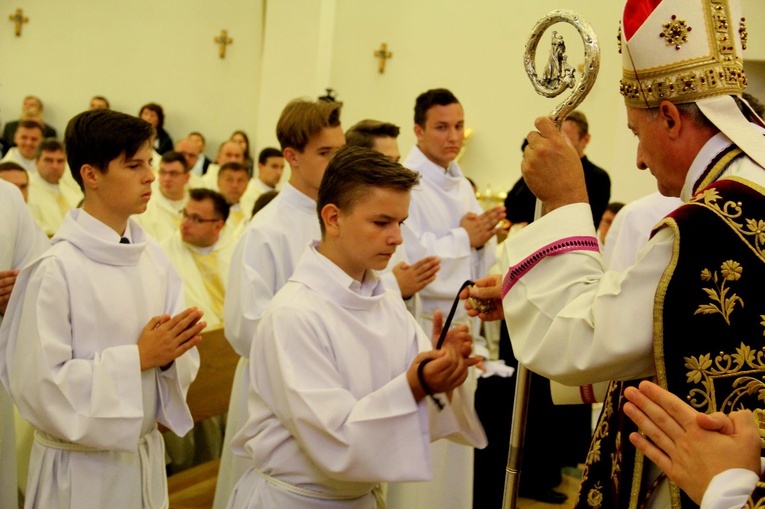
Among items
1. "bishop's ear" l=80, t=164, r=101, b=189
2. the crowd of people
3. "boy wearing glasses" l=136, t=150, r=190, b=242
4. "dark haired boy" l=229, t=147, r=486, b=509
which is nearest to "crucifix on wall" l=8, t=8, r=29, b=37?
"boy wearing glasses" l=136, t=150, r=190, b=242

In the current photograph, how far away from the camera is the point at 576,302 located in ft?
A: 6.47

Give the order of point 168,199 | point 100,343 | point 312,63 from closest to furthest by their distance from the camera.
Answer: point 100,343 → point 168,199 → point 312,63

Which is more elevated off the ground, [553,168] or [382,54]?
[382,54]

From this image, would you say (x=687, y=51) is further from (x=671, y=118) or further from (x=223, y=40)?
(x=223, y=40)

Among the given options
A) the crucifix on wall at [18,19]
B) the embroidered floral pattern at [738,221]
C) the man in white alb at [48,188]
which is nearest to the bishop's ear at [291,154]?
the embroidered floral pattern at [738,221]

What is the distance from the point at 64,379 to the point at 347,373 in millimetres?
926

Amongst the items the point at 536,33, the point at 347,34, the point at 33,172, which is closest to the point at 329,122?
the point at 536,33

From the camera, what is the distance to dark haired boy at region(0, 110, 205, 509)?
2.79 metres

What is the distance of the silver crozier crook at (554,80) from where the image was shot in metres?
2.19

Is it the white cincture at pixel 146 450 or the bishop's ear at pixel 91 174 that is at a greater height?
the bishop's ear at pixel 91 174

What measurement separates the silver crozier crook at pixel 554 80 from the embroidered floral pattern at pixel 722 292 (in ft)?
1.91

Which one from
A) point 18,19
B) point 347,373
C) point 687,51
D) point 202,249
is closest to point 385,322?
point 347,373

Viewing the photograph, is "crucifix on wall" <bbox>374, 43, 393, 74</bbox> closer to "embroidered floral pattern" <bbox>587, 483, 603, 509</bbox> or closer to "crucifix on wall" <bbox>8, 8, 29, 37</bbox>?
"crucifix on wall" <bbox>8, 8, 29, 37</bbox>

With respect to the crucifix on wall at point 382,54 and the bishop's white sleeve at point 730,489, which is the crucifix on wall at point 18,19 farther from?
the bishop's white sleeve at point 730,489
